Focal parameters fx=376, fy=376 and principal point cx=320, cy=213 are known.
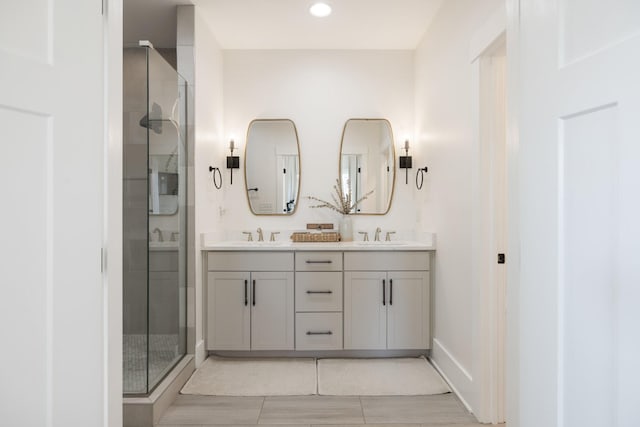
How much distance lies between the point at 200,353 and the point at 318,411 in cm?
114

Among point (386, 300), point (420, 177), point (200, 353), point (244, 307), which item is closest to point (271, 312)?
point (244, 307)

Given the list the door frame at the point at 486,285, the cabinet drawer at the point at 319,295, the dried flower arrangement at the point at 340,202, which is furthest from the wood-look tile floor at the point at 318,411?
the dried flower arrangement at the point at 340,202

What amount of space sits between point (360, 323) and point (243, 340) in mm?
933

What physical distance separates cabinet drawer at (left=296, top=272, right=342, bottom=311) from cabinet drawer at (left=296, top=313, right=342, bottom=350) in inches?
2.2

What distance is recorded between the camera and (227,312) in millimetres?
2963

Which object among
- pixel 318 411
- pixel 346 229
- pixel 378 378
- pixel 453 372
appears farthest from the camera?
pixel 346 229

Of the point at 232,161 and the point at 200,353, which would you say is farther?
the point at 232,161

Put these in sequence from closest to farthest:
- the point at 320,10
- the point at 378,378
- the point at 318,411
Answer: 1. the point at 318,411
2. the point at 378,378
3. the point at 320,10

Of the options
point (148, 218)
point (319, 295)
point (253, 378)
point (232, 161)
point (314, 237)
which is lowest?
point (253, 378)

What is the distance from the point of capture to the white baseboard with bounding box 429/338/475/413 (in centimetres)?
221

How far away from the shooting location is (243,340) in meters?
2.96
